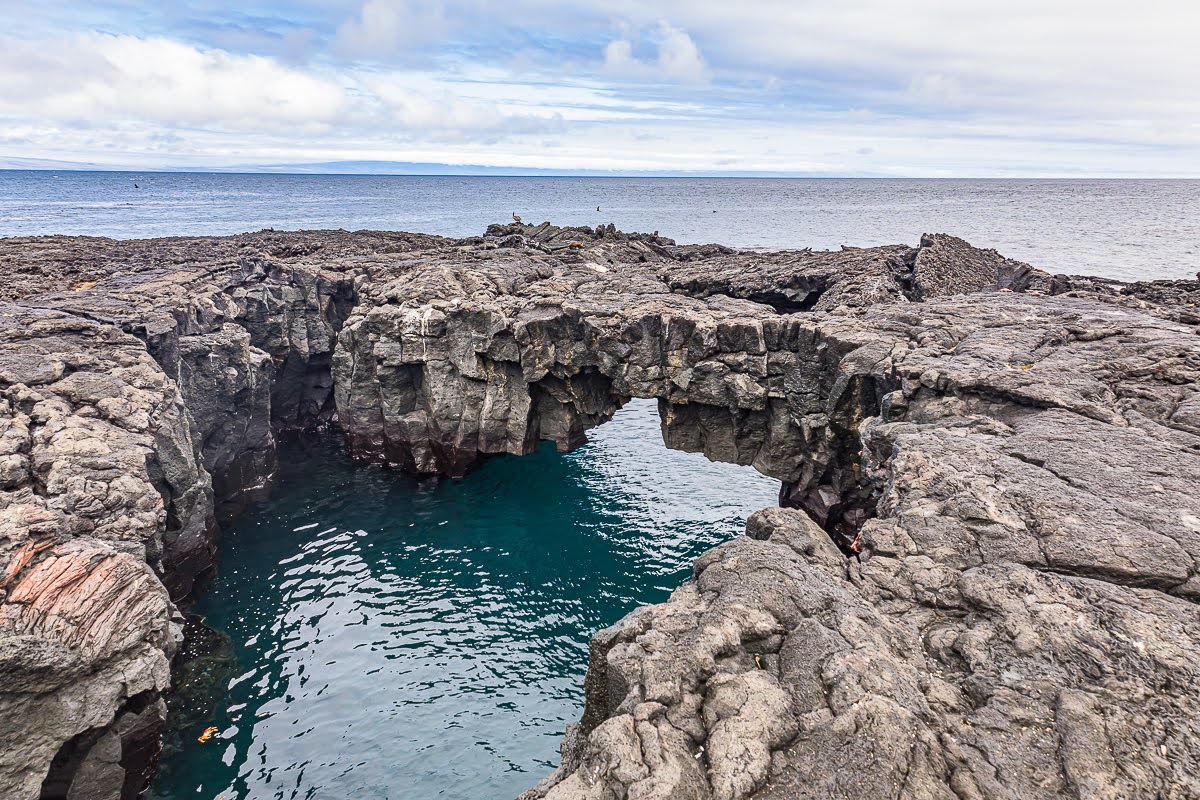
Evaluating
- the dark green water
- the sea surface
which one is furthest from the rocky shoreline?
the sea surface

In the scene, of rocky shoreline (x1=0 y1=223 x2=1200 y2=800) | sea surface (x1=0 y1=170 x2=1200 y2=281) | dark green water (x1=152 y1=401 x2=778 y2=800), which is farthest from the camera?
sea surface (x1=0 y1=170 x2=1200 y2=281)

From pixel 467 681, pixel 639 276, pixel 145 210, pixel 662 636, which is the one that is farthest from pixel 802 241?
pixel 145 210

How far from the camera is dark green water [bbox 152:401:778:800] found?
1772 cm

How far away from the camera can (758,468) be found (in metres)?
27.4

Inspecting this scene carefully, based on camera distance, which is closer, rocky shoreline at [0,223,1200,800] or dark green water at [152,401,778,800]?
rocky shoreline at [0,223,1200,800]

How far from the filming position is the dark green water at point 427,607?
17719mm

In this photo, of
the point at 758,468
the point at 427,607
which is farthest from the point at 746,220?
the point at 427,607

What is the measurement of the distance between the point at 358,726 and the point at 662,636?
12978mm

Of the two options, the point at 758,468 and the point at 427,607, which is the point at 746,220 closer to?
the point at 758,468

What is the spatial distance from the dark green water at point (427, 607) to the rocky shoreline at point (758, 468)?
2051mm

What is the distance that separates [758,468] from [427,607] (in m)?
13.4

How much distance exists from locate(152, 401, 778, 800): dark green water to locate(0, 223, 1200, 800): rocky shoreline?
205 centimetres

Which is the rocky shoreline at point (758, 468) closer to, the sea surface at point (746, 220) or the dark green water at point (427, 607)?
the dark green water at point (427, 607)

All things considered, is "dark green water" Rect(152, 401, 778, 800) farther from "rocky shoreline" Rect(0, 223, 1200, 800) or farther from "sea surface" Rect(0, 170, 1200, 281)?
"sea surface" Rect(0, 170, 1200, 281)
